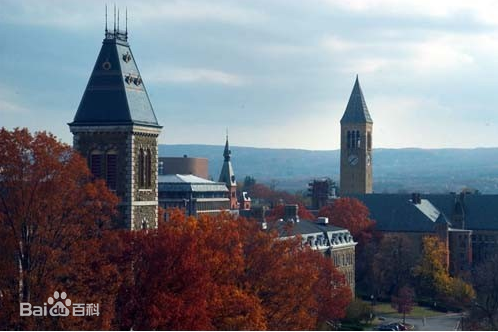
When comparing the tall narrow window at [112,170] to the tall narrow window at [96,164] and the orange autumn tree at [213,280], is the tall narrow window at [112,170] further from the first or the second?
the orange autumn tree at [213,280]

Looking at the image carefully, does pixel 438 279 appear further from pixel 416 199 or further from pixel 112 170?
pixel 112 170

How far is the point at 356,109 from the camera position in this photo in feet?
530

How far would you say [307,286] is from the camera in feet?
196

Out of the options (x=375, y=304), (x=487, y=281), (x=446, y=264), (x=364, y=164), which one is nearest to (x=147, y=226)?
(x=487, y=281)

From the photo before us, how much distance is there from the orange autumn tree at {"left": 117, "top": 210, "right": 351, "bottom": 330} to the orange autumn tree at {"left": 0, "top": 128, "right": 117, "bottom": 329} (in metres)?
2.39

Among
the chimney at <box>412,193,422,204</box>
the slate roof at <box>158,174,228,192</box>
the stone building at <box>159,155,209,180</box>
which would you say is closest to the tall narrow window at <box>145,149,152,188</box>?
the slate roof at <box>158,174,228,192</box>

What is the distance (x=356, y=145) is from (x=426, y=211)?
99.8 feet

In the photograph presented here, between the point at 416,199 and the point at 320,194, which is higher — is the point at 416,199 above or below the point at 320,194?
below

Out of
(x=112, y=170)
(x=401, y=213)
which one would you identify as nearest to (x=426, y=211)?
(x=401, y=213)

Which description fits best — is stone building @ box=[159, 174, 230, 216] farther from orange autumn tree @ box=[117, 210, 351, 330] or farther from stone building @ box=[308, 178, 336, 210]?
orange autumn tree @ box=[117, 210, 351, 330]

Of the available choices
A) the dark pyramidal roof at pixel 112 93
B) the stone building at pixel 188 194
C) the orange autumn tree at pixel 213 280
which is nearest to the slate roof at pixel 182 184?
the stone building at pixel 188 194

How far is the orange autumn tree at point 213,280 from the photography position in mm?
45312

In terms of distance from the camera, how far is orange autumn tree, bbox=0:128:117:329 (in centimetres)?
4275

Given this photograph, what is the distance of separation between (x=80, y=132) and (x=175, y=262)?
8.47m
